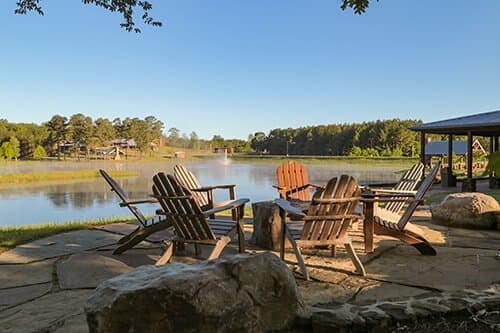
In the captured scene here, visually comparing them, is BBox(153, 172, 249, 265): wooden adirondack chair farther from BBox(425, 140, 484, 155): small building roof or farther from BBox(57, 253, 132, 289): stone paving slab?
BBox(425, 140, 484, 155): small building roof

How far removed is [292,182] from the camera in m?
5.63

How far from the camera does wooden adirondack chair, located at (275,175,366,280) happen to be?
302 cm

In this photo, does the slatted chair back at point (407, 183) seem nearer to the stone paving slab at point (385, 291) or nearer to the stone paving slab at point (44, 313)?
the stone paving slab at point (385, 291)

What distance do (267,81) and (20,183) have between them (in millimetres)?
20761

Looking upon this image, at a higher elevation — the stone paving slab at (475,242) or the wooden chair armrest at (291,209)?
the wooden chair armrest at (291,209)

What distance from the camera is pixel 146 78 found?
2944 centimetres

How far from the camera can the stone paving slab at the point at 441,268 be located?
9.17 feet

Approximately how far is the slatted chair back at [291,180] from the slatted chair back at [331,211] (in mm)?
2290

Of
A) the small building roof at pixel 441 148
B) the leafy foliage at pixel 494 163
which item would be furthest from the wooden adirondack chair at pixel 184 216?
the small building roof at pixel 441 148

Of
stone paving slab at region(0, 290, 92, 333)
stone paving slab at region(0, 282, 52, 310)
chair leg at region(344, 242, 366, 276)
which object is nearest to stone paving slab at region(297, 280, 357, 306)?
chair leg at region(344, 242, 366, 276)

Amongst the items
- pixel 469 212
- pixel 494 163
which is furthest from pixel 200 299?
pixel 469 212

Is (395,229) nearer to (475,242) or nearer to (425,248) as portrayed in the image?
(425,248)

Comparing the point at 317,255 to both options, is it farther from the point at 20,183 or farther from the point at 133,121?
the point at 133,121

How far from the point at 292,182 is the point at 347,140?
60355mm
